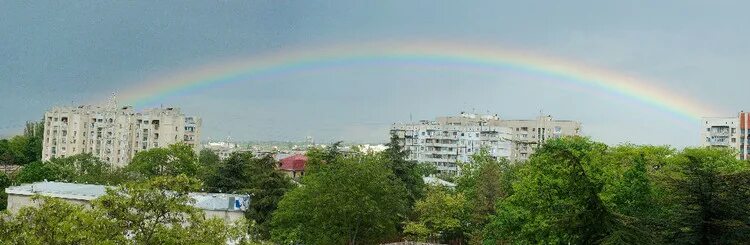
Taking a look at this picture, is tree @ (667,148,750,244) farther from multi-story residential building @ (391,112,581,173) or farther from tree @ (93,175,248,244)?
multi-story residential building @ (391,112,581,173)

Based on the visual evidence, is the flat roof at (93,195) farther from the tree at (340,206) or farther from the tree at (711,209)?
the tree at (711,209)

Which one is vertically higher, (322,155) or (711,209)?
(322,155)

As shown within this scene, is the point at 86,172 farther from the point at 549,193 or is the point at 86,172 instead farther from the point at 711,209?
the point at 711,209

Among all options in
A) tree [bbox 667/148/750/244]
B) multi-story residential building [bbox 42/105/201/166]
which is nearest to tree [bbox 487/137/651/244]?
tree [bbox 667/148/750/244]

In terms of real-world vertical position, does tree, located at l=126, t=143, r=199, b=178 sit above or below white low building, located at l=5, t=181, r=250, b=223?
above

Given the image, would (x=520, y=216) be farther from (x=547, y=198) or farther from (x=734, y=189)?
(x=734, y=189)

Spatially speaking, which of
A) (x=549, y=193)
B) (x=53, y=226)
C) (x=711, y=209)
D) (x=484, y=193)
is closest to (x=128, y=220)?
(x=53, y=226)

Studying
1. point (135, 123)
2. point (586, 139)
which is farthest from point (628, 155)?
point (135, 123)
